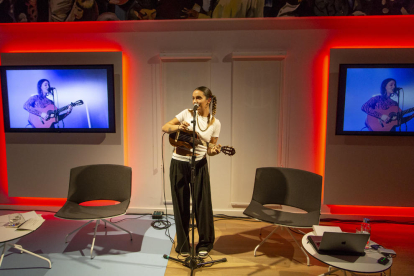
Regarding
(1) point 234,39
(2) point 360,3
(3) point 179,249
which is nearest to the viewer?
(3) point 179,249

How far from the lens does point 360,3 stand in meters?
3.50

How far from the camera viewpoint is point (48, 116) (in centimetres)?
396

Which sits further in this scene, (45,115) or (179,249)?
(45,115)

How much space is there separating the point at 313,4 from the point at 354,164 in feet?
7.57

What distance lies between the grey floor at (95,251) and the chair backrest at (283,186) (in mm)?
1333

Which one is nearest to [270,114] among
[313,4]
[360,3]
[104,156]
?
[313,4]

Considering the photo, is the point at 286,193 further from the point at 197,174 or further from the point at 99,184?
the point at 99,184

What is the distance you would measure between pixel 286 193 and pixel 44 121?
362 centimetres

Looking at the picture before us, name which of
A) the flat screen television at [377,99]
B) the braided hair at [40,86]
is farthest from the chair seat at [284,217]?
the braided hair at [40,86]

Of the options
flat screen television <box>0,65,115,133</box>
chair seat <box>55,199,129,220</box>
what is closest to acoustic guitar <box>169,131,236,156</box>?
chair seat <box>55,199,129,220</box>

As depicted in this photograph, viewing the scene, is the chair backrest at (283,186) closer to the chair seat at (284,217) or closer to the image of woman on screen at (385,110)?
the chair seat at (284,217)

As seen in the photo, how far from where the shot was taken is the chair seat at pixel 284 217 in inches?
113

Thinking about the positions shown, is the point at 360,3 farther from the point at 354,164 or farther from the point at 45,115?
the point at 45,115

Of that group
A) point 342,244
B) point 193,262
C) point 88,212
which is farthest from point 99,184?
point 342,244
